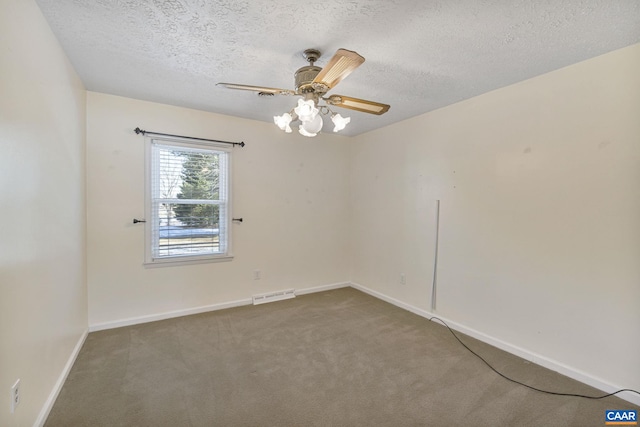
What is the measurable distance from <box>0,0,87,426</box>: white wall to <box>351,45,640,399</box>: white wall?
11.0 feet

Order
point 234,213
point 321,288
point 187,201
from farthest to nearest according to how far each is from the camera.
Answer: point 321,288, point 234,213, point 187,201

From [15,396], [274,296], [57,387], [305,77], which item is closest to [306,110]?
[305,77]

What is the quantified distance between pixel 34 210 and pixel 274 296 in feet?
8.97

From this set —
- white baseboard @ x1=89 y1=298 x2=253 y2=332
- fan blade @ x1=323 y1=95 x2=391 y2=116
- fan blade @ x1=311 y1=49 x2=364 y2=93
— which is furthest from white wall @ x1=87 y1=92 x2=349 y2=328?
fan blade @ x1=311 y1=49 x2=364 y2=93

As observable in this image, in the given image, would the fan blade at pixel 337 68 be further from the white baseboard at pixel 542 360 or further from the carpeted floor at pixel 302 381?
the white baseboard at pixel 542 360

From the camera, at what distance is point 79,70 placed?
237cm

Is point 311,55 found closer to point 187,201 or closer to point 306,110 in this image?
point 306,110

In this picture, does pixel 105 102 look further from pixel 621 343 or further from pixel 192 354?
pixel 621 343

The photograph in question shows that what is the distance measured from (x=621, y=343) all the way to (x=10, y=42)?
4.00 m

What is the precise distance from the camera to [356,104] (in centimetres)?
204

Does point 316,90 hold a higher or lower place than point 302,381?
higher


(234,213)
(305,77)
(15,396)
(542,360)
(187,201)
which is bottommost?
(542,360)

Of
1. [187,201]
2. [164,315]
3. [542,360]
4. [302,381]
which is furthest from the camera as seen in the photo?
[187,201]

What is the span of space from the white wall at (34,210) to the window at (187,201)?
2.70 ft
